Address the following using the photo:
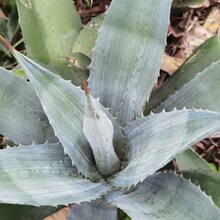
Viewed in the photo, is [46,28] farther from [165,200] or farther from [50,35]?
[165,200]

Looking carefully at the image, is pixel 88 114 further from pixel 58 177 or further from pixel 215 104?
pixel 215 104

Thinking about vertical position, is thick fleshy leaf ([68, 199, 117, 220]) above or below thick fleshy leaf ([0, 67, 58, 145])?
below

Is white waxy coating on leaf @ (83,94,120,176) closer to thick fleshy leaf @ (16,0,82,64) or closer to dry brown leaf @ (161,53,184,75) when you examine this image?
thick fleshy leaf @ (16,0,82,64)

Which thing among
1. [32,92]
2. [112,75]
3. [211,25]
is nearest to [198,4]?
[211,25]

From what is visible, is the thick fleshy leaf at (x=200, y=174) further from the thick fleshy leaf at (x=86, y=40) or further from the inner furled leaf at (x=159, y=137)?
the thick fleshy leaf at (x=86, y=40)

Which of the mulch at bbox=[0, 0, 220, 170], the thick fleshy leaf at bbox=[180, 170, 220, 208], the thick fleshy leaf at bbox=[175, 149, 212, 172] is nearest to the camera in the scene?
the thick fleshy leaf at bbox=[180, 170, 220, 208]

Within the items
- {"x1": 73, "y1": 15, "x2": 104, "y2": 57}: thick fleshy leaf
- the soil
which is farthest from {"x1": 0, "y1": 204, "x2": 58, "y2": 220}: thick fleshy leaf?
the soil

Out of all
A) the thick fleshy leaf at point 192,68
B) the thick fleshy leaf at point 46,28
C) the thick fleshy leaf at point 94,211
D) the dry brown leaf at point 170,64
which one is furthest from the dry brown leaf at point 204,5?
the thick fleshy leaf at point 94,211
